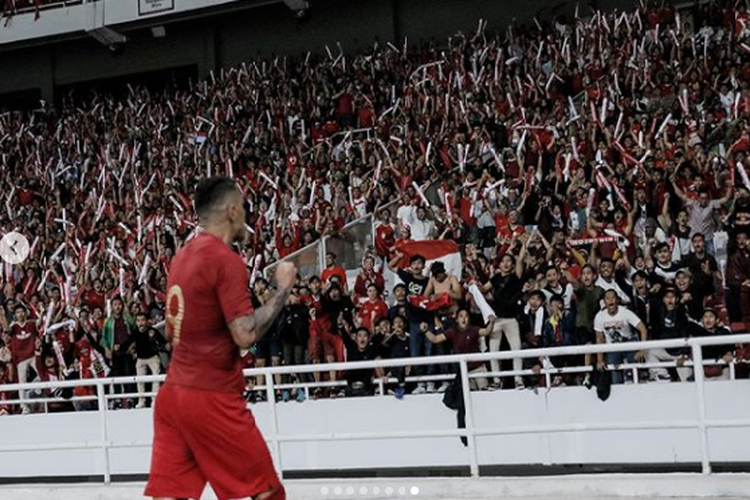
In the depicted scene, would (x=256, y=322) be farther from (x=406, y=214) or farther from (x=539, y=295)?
(x=406, y=214)

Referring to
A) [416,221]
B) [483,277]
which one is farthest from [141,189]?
[483,277]

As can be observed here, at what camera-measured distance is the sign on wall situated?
3098 cm

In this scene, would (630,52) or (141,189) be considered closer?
(630,52)

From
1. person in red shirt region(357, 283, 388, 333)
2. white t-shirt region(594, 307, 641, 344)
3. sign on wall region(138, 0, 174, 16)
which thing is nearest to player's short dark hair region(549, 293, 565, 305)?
white t-shirt region(594, 307, 641, 344)

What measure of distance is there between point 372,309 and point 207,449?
889 centimetres

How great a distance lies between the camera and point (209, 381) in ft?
17.9

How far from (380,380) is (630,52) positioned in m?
11.0

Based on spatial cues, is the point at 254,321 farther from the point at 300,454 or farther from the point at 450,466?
the point at 300,454

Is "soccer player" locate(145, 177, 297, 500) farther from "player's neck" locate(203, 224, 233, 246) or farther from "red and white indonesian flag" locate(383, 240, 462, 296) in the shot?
"red and white indonesian flag" locate(383, 240, 462, 296)

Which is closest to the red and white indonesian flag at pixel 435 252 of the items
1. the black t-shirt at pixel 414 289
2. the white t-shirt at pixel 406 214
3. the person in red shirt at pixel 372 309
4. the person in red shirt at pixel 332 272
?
the white t-shirt at pixel 406 214

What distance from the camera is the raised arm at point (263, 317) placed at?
17.3 ft

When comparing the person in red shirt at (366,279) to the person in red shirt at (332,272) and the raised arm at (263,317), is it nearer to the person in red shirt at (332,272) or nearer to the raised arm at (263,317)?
the person in red shirt at (332,272)

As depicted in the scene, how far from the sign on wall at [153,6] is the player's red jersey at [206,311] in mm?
26450

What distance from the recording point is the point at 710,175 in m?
15.0
